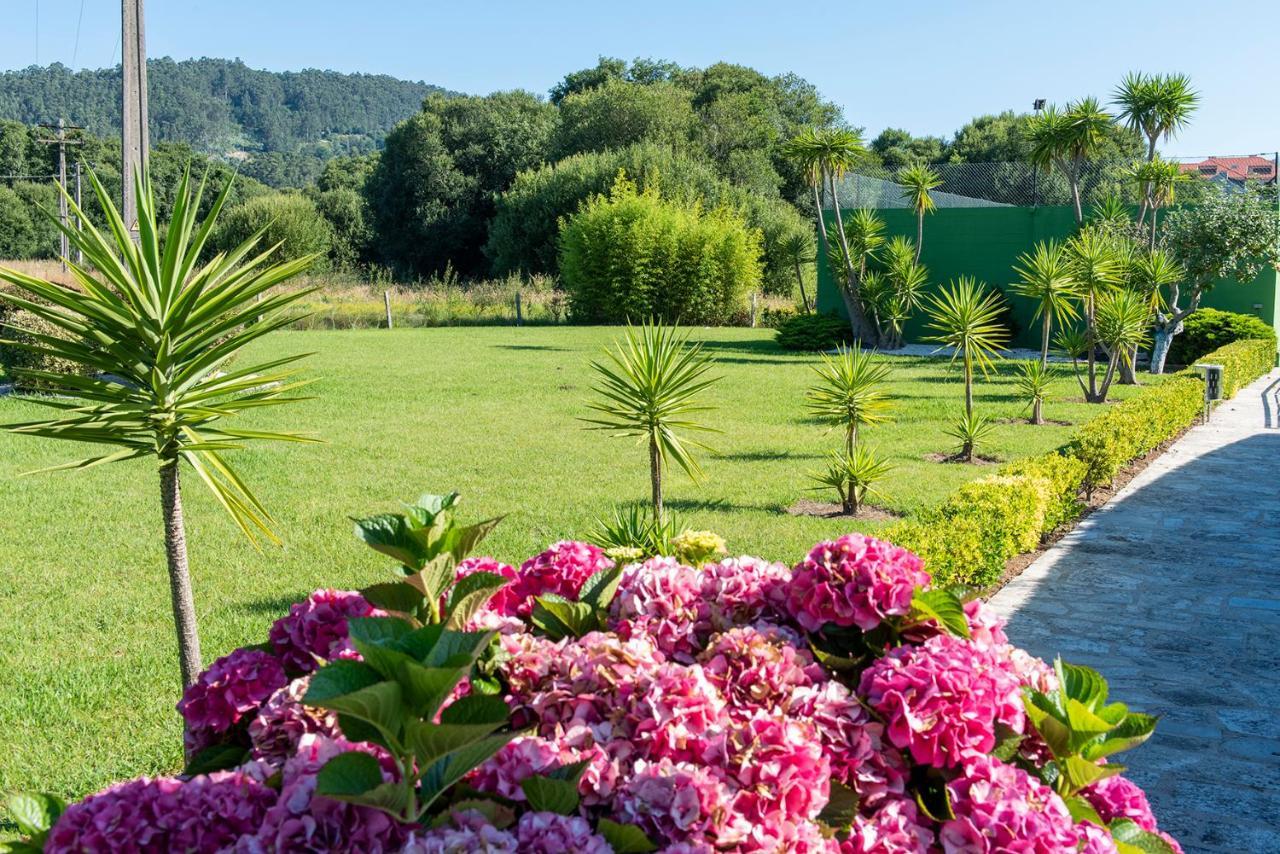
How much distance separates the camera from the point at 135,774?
3816 mm

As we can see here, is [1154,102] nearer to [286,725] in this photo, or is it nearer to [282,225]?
[286,725]

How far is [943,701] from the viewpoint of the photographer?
172 centimetres

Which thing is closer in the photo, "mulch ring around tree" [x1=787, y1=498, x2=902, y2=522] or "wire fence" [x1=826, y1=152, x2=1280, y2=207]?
"mulch ring around tree" [x1=787, y1=498, x2=902, y2=522]

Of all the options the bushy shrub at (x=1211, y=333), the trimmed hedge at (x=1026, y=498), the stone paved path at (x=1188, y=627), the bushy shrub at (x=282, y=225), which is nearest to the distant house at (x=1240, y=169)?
the bushy shrub at (x=1211, y=333)

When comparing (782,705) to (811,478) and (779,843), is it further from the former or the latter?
(811,478)

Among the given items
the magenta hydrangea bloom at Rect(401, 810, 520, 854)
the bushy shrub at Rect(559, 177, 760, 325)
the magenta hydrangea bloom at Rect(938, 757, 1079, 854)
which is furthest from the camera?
the bushy shrub at Rect(559, 177, 760, 325)

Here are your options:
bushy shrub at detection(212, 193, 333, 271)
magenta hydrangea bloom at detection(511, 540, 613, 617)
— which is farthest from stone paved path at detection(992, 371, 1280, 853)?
→ bushy shrub at detection(212, 193, 333, 271)

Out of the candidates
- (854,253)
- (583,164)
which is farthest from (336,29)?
(854,253)

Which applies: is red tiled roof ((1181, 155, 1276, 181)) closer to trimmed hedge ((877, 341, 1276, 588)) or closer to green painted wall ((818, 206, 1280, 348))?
green painted wall ((818, 206, 1280, 348))

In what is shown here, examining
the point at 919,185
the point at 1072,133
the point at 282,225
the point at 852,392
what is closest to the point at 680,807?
the point at 852,392

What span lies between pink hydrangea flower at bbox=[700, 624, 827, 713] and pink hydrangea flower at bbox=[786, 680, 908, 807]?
4 centimetres

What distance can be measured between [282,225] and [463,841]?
43028 millimetres

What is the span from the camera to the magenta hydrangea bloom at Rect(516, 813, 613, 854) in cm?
137

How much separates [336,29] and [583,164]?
15530 millimetres
